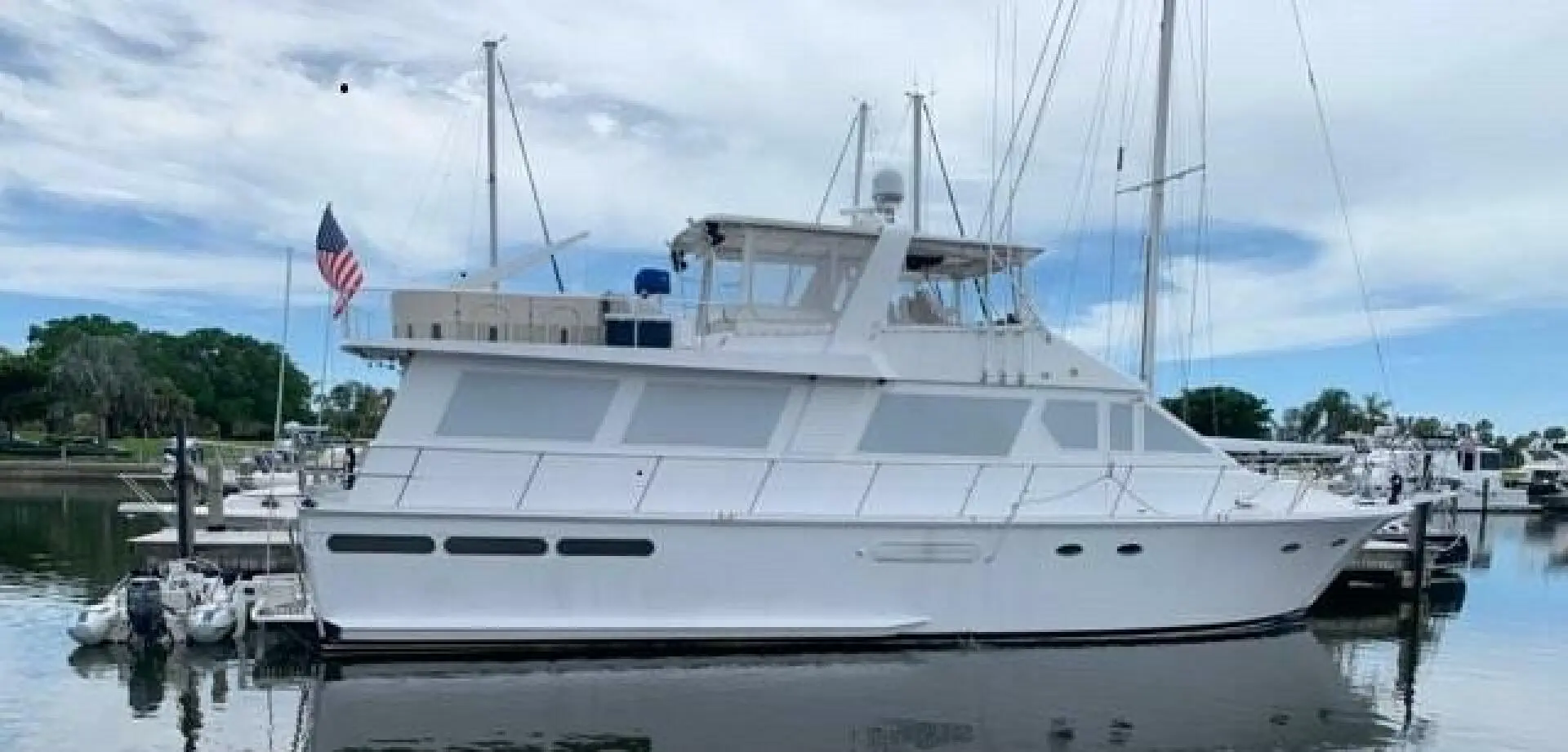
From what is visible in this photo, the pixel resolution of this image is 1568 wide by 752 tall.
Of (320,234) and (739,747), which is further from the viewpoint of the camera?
(320,234)

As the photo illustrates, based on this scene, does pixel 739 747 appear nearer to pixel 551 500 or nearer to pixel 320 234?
pixel 551 500

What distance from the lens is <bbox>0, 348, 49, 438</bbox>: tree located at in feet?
184

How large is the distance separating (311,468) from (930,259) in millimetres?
7355

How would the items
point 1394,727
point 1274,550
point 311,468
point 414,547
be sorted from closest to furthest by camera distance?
point 1394,727 → point 414,547 → point 311,468 → point 1274,550

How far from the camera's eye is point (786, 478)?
13.1 m

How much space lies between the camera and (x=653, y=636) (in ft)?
41.6

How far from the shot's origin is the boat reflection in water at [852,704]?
10.3m

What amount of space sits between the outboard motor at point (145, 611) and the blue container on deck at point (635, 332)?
5769 mm

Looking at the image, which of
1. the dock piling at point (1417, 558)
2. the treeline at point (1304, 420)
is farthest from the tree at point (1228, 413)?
the dock piling at point (1417, 558)

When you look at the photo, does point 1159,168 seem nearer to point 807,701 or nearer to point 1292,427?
point 807,701

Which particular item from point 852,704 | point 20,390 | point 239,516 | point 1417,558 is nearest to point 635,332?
point 852,704

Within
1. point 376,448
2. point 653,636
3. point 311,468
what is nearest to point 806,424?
point 653,636

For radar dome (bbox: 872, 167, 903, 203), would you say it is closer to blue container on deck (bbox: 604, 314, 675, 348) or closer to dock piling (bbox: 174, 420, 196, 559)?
blue container on deck (bbox: 604, 314, 675, 348)

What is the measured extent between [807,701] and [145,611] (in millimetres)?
7490
